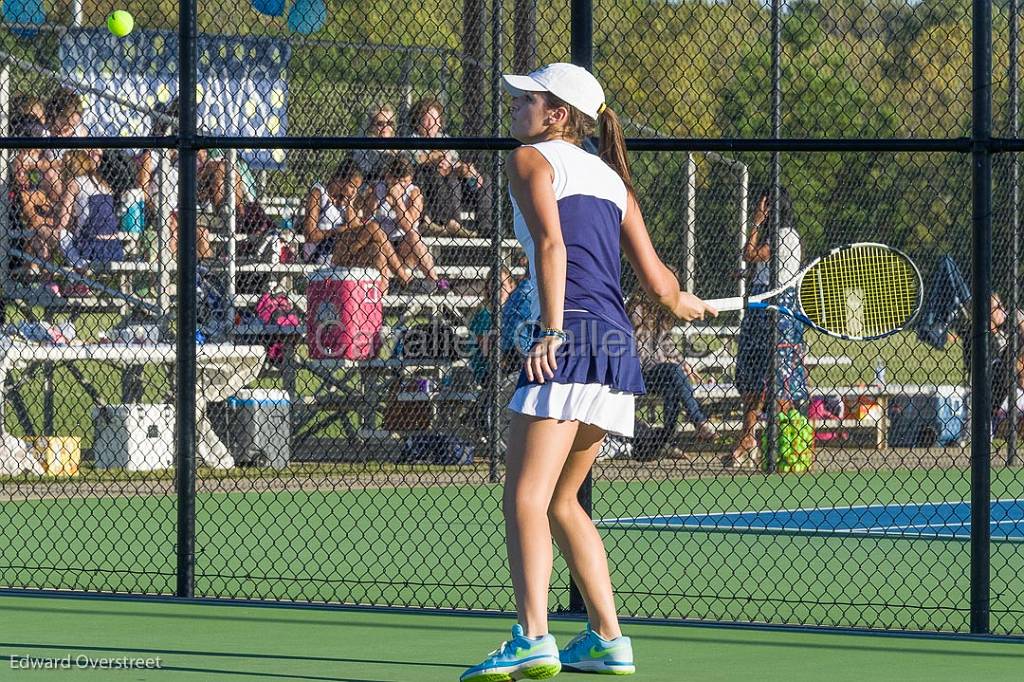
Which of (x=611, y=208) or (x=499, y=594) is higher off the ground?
(x=611, y=208)

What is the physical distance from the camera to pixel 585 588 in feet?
15.5

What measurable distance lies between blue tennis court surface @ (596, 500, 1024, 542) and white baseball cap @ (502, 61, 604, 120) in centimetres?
342

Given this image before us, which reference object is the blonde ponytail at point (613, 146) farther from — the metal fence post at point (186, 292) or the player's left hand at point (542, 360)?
the metal fence post at point (186, 292)

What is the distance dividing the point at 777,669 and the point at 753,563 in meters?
2.23

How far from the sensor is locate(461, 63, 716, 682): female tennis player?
14.6 ft

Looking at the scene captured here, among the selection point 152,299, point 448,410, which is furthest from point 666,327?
point 152,299

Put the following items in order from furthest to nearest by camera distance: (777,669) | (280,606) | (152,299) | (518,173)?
1. (152,299)
2. (280,606)
3. (777,669)
4. (518,173)

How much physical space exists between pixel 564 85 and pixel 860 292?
7.94ft

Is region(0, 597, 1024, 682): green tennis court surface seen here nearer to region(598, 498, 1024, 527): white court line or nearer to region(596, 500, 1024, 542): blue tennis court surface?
region(596, 500, 1024, 542): blue tennis court surface

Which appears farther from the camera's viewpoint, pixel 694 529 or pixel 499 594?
pixel 694 529

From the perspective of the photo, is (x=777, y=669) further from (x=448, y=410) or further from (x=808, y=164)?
(x=808, y=164)

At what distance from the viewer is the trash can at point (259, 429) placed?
36.8 feet

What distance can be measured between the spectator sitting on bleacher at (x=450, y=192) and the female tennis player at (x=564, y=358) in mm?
6092

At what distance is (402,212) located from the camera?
10594 millimetres
